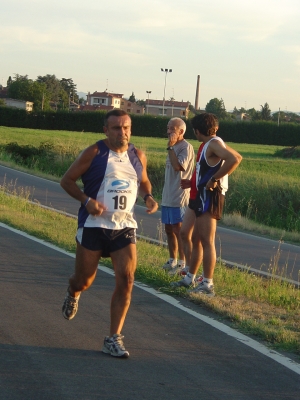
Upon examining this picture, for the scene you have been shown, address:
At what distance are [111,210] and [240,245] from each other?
9.06m

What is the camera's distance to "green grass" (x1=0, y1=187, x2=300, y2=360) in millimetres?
6754

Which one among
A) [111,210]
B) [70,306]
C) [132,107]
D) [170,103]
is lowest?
[70,306]

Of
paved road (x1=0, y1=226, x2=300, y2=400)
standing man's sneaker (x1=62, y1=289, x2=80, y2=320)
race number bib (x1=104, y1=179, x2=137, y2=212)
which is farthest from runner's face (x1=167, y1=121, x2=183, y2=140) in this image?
standing man's sneaker (x1=62, y1=289, x2=80, y2=320)

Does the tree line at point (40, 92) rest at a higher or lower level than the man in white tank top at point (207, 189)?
higher

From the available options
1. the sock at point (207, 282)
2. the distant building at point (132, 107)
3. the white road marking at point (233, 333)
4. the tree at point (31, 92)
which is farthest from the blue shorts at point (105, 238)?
the distant building at point (132, 107)

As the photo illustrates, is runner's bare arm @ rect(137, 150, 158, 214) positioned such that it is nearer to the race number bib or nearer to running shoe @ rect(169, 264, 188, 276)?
the race number bib

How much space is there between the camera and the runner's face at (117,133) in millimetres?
5840

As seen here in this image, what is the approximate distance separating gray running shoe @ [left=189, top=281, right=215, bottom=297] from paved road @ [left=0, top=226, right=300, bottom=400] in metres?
0.40

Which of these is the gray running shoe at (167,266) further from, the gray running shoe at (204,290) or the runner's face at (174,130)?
the runner's face at (174,130)

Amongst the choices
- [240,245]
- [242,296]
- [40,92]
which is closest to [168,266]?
[242,296]

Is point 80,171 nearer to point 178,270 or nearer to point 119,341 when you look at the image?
point 119,341

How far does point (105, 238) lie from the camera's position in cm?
582

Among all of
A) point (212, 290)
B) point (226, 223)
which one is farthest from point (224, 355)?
point (226, 223)

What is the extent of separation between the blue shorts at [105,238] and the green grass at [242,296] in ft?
5.55
